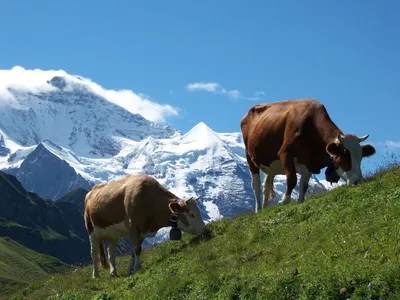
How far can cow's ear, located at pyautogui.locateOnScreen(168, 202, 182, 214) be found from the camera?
800 inches

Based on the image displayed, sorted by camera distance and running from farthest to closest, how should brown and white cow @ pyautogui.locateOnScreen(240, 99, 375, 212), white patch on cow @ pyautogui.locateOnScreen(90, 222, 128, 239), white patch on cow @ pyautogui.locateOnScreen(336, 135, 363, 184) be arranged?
1. white patch on cow @ pyautogui.locateOnScreen(90, 222, 128, 239)
2. brown and white cow @ pyautogui.locateOnScreen(240, 99, 375, 212)
3. white patch on cow @ pyautogui.locateOnScreen(336, 135, 363, 184)

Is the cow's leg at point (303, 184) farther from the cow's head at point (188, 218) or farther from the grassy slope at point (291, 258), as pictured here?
the cow's head at point (188, 218)

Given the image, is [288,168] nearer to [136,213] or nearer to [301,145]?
[301,145]

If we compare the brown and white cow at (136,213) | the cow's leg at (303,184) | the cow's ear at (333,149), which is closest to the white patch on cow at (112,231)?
the brown and white cow at (136,213)

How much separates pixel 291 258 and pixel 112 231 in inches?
364

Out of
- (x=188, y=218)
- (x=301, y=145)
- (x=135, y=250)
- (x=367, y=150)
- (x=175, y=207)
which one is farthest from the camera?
(x=188, y=218)

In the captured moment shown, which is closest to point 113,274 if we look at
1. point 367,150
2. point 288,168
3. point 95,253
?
point 95,253

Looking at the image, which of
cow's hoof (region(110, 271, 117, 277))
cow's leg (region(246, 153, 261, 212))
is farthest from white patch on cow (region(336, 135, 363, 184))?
cow's hoof (region(110, 271, 117, 277))

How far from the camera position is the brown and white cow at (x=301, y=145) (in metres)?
17.8

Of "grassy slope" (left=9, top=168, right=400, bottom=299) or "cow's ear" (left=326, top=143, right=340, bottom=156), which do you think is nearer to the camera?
"grassy slope" (left=9, top=168, right=400, bottom=299)

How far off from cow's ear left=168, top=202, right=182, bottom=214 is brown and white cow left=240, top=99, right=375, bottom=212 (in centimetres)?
298

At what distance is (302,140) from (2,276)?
192798mm

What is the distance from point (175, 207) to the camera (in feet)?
67.3

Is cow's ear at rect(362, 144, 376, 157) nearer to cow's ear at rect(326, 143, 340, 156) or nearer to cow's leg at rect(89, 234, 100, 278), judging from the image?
cow's ear at rect(326, 143, 340, 156)
